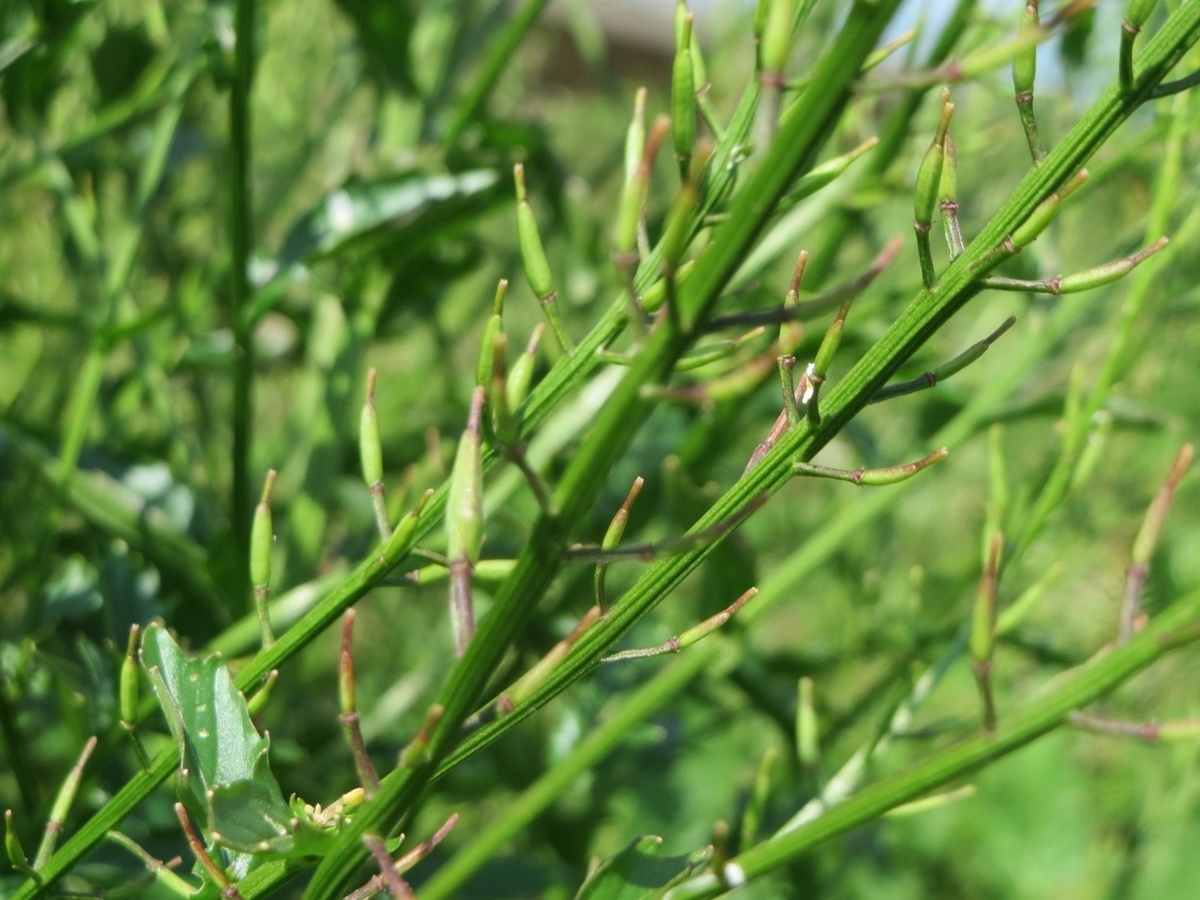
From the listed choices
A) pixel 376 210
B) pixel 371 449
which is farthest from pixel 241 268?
pixel 371 449

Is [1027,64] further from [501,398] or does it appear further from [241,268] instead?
[241,268]

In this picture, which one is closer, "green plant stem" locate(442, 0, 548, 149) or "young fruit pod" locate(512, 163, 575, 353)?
"young fruit pod" locate(512, 163, 575, 353)

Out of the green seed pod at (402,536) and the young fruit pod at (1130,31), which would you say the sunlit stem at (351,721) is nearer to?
the green seed pod at (402,536)

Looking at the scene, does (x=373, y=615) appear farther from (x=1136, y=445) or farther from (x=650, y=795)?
(x=1136, y=445)

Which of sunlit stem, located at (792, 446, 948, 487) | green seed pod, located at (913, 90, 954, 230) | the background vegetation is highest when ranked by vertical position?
green seed pod, located at (913, 90, 954, 230)

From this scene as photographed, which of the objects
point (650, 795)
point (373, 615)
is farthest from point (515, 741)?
point (373, 615)

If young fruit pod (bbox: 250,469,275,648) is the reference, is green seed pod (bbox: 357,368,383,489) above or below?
above

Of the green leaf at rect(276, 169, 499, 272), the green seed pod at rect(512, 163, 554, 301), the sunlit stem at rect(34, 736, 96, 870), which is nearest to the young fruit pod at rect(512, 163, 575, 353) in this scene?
the green seed pod at rect(512, 163, 554, 301)

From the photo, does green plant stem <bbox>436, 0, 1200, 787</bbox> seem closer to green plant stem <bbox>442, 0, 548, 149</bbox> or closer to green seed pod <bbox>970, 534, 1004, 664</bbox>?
green seed pod <bbox>970, 534, 1004, 664</bbox>
